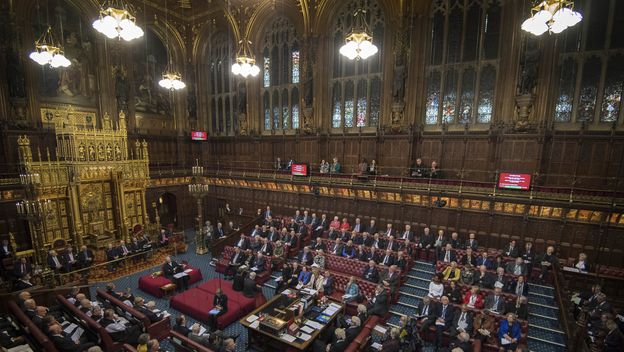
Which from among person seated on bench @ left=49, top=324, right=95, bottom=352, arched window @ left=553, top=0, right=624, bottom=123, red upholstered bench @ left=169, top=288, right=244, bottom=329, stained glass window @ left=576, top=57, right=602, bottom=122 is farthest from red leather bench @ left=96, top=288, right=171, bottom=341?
stained glass window @ left=576, top=57, right=602, bottom=122

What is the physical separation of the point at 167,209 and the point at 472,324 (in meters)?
19.3

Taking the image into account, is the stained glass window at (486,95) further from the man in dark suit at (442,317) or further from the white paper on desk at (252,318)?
the white paper on desk at (252,318)

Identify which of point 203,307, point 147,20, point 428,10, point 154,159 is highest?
point 147,20

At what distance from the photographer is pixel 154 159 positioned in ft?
63.0

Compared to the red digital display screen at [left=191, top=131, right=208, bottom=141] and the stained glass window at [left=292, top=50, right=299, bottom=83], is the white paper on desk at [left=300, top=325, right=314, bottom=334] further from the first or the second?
the red digital display screen at [left=191, top=131, right=208, bottom=141]

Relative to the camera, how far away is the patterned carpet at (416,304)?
7.06 m

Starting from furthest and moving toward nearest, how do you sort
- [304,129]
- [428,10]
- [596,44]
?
[304,129] < [428,10] < [596,44]

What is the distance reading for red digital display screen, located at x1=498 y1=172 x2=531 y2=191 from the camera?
9992mm

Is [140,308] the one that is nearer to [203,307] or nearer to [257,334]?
[203,307]

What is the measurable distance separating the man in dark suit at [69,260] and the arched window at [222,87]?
1178 centimetres

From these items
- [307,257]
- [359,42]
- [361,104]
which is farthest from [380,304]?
[361,104]

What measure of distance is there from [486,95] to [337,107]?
750 centimetres

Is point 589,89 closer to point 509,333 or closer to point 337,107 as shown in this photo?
point 509,333

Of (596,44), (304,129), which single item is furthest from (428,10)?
(304,129)
